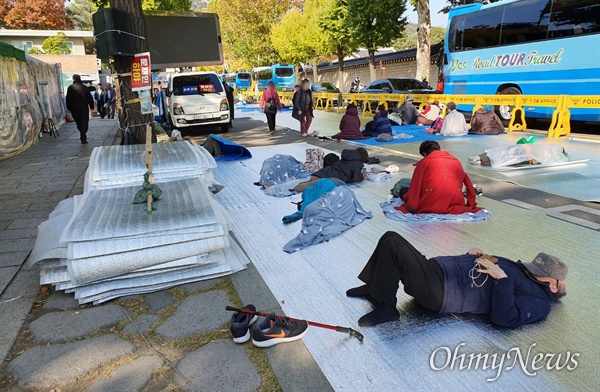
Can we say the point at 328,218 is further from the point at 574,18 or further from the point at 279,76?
the point at 279,76

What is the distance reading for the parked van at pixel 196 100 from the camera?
13.0 metres

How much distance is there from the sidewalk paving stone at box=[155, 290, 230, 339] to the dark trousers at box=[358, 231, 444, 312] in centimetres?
117

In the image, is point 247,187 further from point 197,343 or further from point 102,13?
point 197,343

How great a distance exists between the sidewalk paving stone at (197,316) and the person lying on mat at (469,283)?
1.07 m

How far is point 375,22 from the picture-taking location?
25422 millimetres

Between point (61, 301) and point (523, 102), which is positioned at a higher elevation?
point (523, 102)

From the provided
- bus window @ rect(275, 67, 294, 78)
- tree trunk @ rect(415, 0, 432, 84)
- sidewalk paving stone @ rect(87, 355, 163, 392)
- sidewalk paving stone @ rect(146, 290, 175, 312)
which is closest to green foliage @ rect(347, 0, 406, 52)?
tree trunk @ rect(415, 0, 432, 84)

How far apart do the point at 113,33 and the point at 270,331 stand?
16.1 feet

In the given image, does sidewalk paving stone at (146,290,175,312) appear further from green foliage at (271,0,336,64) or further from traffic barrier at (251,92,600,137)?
green foliage at (271,0,336,64)

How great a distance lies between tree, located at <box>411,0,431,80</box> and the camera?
18891 millimetres

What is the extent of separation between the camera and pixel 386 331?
2.88 metres

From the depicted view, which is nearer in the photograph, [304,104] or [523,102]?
[523,102]

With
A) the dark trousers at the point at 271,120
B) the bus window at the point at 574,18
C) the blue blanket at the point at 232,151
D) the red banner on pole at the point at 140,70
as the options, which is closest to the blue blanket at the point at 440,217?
the red banner on pole at the point at 140,70

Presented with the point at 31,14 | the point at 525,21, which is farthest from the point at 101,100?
the point at 31,14
